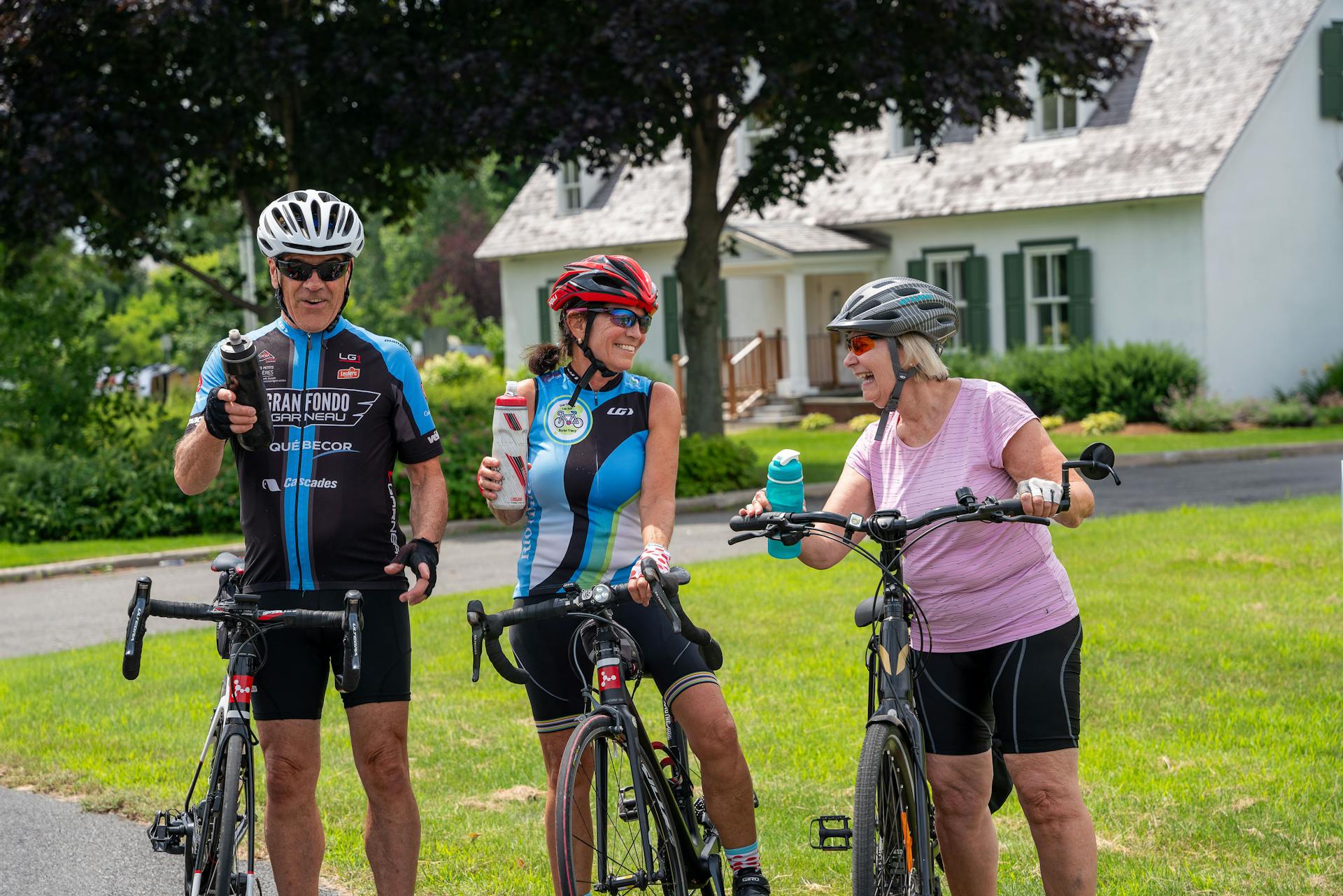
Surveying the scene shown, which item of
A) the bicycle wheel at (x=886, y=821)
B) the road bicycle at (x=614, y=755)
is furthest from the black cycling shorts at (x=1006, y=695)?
the road bicycle at (x=614, y=755)

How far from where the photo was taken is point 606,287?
449cm

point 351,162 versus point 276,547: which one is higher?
point 351,162

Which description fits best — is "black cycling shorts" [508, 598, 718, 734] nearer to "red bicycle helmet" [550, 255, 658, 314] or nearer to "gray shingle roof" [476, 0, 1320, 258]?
"red bicycle helmet" [550, 255, 658, 314]

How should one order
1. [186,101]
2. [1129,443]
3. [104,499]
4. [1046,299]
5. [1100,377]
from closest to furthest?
[104,499] < [186,101] < [1129,443] < [1100,377] < [1046,299]

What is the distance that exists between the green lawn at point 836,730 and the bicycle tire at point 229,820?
1.44 meters

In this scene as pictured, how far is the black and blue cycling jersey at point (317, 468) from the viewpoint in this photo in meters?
4.36

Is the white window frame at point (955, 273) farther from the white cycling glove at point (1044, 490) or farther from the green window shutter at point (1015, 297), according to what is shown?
the white cycling glove at point (1044, 490)

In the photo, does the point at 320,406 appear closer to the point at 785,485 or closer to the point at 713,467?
the point at 785,485

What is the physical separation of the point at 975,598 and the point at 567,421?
1281 mm

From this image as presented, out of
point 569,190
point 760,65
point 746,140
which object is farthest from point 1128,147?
point 569,190

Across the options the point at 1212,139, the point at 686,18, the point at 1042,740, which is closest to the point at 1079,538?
the point at 686,18

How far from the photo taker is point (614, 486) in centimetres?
446

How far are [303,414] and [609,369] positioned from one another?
0.89 meters

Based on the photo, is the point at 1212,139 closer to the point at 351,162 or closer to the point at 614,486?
the point at 351,162
